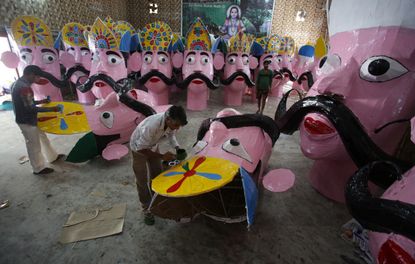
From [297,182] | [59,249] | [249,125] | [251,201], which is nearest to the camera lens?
[251,201]

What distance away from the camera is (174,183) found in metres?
1.64

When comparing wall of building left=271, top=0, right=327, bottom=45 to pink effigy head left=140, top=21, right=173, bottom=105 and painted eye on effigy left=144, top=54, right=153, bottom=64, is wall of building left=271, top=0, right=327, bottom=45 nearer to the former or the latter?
pink effigy head left=140, top=21, right=173, bottom=105

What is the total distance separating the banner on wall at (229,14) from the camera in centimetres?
962

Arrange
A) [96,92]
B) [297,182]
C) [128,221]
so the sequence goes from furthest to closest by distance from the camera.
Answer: [96,92], [297,182], [128,221]

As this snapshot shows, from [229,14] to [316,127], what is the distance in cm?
911

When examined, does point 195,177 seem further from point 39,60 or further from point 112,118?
point 39,60

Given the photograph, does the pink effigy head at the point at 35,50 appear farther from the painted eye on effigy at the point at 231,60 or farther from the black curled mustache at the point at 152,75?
the painted eye on effigy at the point at 231,60

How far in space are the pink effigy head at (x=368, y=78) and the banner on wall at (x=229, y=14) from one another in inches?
330

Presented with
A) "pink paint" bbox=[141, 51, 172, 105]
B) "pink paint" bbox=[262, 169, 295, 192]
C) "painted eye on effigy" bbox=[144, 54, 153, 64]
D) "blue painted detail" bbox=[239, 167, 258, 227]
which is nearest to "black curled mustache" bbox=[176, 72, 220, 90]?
"pink paint" bbox=[141, 51, 172, 105]

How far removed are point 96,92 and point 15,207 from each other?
282 cm

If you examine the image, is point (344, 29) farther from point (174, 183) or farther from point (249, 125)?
point (174, 183)

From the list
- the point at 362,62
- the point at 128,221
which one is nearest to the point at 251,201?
the point at 128,221

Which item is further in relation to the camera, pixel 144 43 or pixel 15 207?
pixel 144 43

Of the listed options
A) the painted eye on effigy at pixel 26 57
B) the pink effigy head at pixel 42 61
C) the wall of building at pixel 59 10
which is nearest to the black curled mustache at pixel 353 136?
the pink effigy head at pixel 42 61
